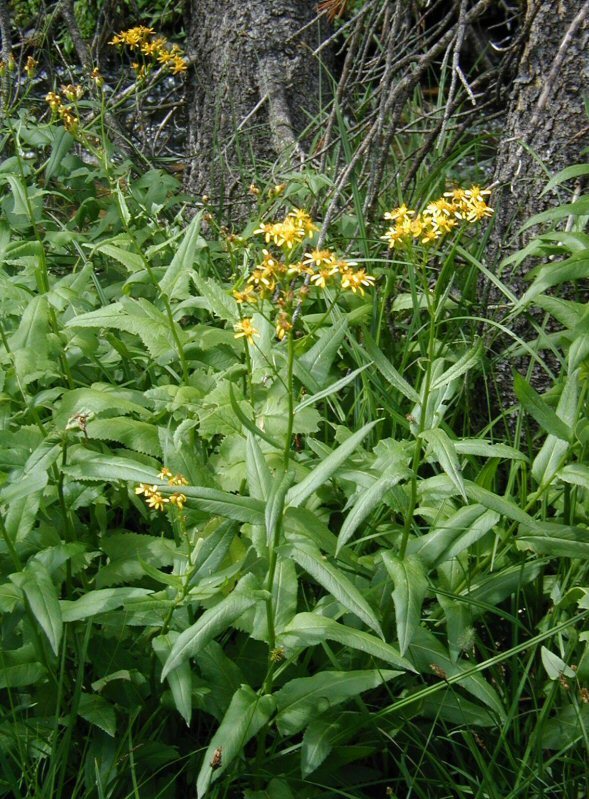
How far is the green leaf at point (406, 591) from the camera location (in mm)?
1506

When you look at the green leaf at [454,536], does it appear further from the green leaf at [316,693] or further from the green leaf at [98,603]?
the green leaf at [98,603]

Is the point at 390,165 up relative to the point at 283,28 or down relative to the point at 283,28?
down

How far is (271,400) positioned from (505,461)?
0.76m

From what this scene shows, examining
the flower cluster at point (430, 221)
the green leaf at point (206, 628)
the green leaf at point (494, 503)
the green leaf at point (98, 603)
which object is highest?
the flower cluster at point (430, 221)

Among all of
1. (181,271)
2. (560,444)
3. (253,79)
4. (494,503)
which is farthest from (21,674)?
(253,79)

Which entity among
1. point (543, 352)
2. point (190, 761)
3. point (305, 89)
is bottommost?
point (190, 761)

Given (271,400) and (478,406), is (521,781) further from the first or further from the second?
(478,406)

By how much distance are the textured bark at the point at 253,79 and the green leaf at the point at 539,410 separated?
2.24 metres

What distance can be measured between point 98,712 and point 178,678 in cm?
20

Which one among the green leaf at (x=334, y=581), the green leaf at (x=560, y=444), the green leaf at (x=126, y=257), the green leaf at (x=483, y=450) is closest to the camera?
the green leaf at (x=334, y=581)

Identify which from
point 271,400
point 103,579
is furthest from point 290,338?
point 103,579

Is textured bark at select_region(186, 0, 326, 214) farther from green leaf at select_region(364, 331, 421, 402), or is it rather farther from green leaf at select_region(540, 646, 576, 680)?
green leaf at select_region(540, 646, 576, 680)

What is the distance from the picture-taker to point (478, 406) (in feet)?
8.55

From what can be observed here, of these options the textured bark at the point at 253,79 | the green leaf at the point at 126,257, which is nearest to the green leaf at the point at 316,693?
the green leaf at the point at 126,257
